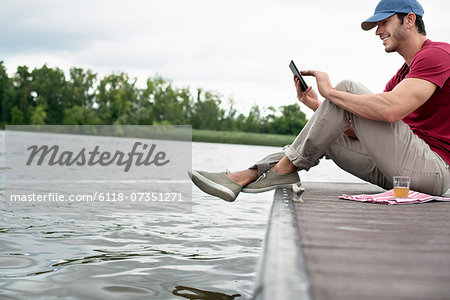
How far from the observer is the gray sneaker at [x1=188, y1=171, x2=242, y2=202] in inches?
126

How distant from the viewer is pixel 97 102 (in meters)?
64.8

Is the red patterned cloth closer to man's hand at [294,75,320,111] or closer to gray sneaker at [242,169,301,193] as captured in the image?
gray sneaker at [242,169,301,193]

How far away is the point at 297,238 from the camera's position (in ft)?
5.34

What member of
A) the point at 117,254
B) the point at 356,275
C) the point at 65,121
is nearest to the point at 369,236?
the point at 356,275

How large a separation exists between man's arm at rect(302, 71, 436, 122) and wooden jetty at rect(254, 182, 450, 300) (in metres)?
0.62

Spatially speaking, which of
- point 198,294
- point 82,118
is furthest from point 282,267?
point 82,118

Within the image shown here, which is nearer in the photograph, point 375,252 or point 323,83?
point 375,252

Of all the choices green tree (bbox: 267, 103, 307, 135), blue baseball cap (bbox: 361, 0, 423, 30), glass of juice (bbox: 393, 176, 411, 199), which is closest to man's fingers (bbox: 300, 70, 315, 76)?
blue baseball cap (bbox: 361, 0, 423, 30)

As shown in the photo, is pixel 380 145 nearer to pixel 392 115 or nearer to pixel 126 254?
pixel 392 115

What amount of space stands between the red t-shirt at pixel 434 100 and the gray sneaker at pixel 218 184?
1222mm

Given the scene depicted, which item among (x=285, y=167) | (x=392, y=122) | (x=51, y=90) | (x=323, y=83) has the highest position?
(x=51, y=90)

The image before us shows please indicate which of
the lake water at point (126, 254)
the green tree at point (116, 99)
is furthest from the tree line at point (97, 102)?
the lake water at point (126, 254)

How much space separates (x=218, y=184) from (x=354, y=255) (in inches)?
71.7

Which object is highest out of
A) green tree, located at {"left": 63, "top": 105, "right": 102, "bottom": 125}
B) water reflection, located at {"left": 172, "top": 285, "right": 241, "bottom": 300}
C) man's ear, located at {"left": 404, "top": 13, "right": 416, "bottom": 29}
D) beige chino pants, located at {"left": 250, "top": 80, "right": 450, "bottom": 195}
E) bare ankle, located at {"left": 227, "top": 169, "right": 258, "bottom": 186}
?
green tree, located at {"left": 63, "top": 105, "right": 102, "bottom": 125}
